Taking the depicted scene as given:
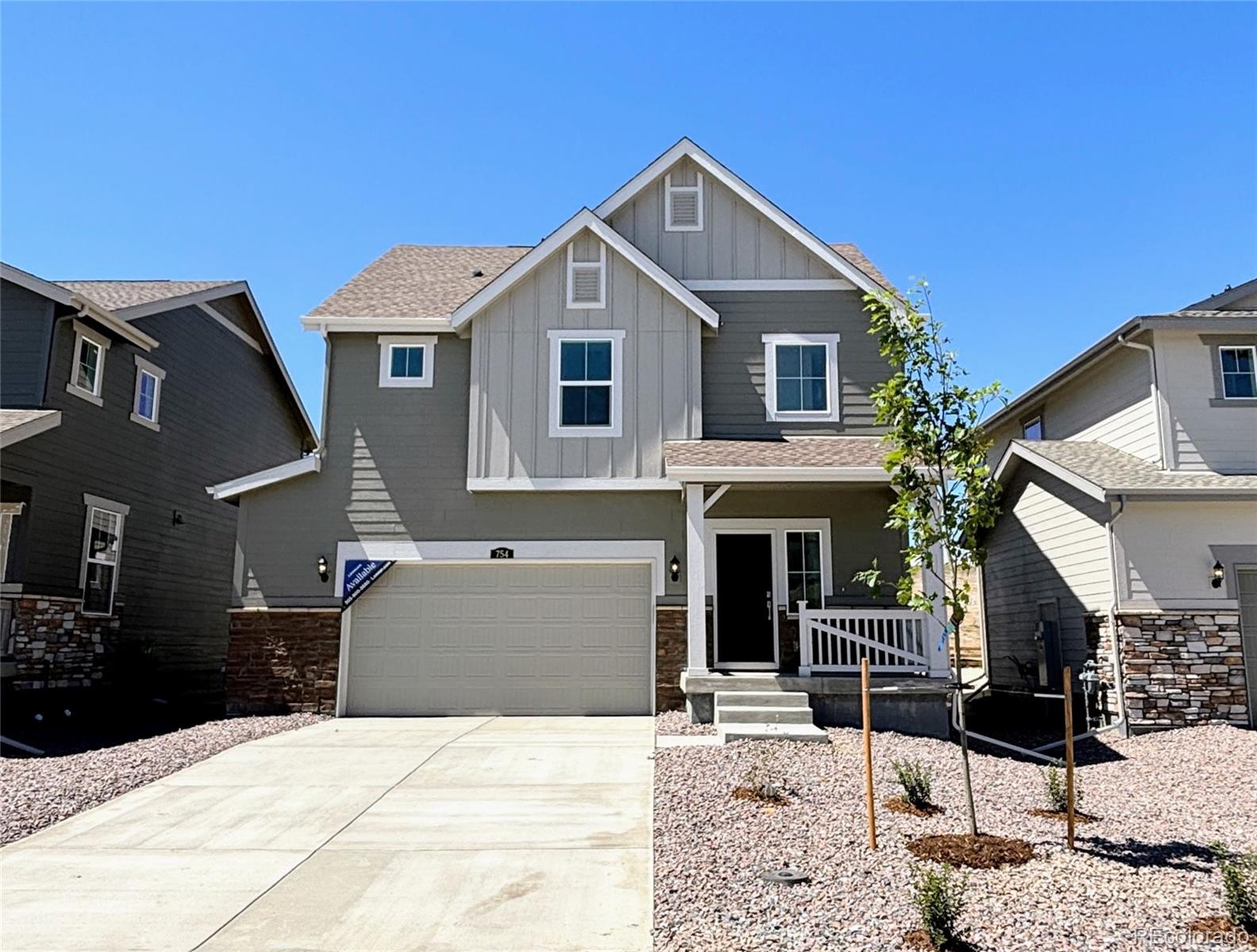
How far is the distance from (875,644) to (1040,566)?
464 centimetres

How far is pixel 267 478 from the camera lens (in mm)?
12539

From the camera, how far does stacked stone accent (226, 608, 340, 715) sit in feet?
40.2

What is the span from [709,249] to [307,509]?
22.8ft

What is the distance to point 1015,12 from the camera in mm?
10453

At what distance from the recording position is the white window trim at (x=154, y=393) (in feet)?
48.8

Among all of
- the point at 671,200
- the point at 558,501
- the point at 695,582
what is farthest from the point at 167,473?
the point at 695,582

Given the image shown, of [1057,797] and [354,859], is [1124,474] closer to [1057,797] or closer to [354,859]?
[1057,797]

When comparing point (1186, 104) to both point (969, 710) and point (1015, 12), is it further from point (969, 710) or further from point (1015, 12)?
point (969, 710)

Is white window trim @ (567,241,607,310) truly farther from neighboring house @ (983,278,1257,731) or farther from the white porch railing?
neighboring house @ (983,278,1257,731)

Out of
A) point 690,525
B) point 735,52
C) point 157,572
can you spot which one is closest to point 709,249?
point 735,52

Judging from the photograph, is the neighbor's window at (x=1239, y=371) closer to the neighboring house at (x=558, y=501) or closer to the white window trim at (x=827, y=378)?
the neighboring house at (x=558, y=501)

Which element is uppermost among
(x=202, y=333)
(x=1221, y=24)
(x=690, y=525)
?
(x=1221, y=24)

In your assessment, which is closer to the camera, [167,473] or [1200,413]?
[1200,413]

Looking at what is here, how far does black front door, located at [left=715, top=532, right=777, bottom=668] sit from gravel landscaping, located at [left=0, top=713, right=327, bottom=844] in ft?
18.7
